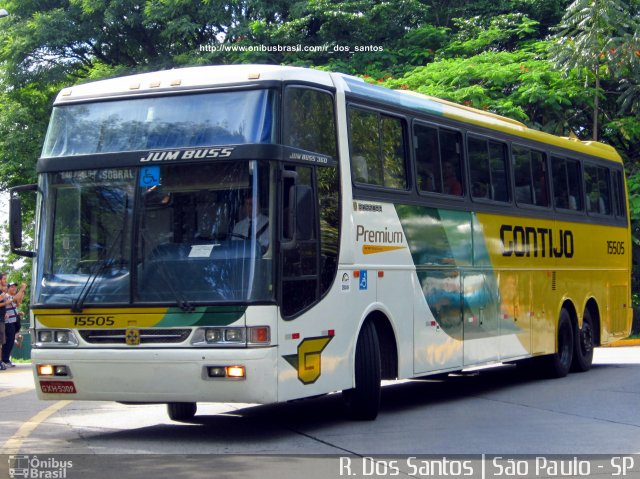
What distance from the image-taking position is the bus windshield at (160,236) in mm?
10266

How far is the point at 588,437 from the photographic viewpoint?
10562 mm

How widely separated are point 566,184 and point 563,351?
2.59 m

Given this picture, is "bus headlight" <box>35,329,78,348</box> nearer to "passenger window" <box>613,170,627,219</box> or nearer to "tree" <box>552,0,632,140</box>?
"passenger window" <box>613,170,627,219</box>

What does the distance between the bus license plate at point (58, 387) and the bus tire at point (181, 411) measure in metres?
1.70

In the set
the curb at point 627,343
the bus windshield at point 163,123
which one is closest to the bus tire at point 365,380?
the bus windshield at point 163,123

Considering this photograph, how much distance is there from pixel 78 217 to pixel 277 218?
2006mm

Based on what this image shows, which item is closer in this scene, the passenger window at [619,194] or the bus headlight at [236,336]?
the bus headlight at [236,336]

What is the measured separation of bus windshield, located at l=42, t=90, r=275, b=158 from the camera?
34.6ft

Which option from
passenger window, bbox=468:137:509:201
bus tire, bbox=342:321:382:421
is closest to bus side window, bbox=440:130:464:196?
passenger window, bbox=468:137:509:201

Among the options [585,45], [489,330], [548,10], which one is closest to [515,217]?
[489,330]

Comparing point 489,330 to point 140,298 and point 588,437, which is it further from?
point 140,298

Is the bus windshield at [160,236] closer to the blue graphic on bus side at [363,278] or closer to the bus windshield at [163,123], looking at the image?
the bus windshield at [163,123]

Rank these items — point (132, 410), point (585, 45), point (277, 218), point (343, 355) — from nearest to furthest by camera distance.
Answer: point (277, 218)
point (343, 355)
point (132, 410)
point (585, 45)

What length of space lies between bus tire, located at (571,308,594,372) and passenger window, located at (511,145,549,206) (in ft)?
7.70
